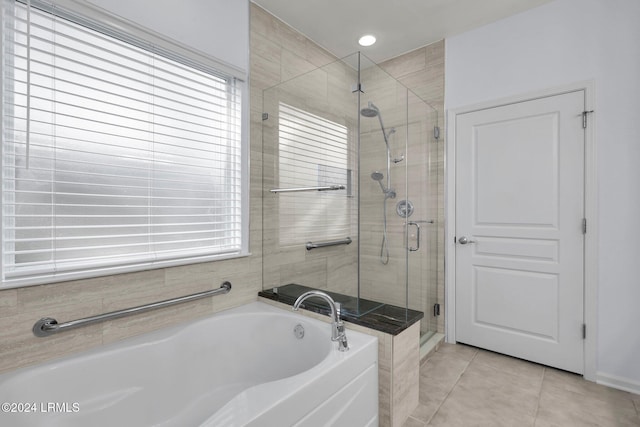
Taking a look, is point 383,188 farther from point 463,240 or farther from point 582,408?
point 582,408

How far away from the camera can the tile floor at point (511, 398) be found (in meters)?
1.75

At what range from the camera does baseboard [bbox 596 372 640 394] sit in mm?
1995

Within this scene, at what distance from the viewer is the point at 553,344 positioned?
7.54 feet

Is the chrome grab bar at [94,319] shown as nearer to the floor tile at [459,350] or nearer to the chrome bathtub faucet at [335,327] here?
the chrome bathtub faucet at [335,327]

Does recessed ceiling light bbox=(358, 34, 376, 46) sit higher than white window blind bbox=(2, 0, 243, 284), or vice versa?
recessed ceiling light bbox=(358, 34, 376, 46)

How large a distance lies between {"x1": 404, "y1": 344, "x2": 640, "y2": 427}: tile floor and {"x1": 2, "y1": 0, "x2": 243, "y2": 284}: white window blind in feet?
5.52

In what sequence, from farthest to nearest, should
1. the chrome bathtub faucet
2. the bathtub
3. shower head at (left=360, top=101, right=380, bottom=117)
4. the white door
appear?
the white door → shower head at (left=360, top=101, right=380, bottom=117) → the chrome bathtub faucet → the bathtub

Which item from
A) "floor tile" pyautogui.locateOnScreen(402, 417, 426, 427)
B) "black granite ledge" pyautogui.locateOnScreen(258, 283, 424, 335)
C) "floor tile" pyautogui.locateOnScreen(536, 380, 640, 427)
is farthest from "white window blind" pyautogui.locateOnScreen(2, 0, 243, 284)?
"floor tile" pyautogui.locateOnScreen(536, 380, 640, 427)

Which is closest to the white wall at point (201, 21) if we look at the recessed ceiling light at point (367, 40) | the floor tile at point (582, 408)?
the recessed ceiling light at point (367, 40)

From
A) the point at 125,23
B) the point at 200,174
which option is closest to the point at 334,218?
the point at 200,174

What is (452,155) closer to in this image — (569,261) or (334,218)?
(569,261)

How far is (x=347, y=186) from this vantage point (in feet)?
6.21

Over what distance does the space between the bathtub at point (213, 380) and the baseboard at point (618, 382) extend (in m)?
1.65

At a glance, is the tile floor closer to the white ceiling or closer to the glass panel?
the glass panel
